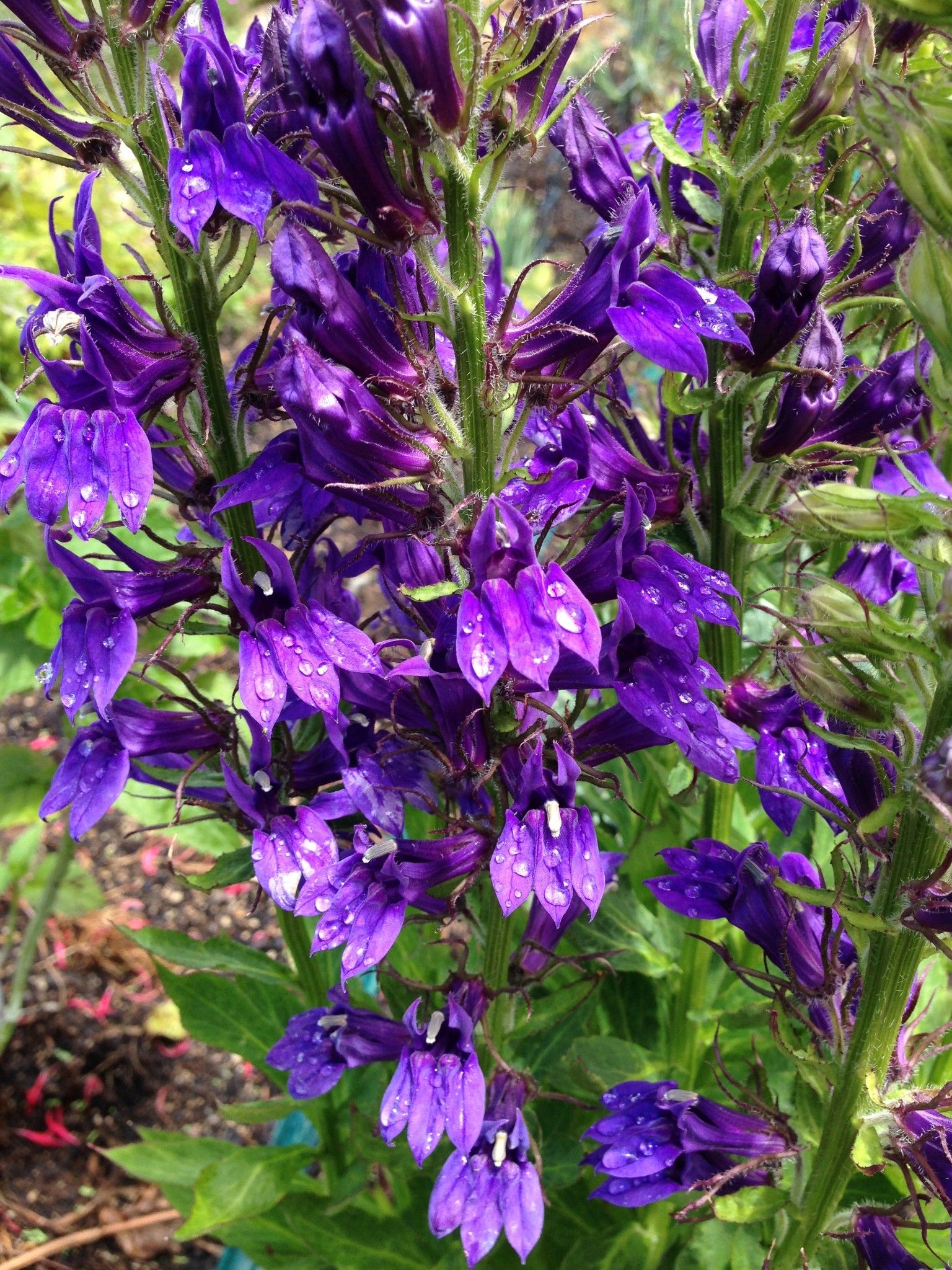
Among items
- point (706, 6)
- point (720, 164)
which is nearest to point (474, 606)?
point (720, 164)

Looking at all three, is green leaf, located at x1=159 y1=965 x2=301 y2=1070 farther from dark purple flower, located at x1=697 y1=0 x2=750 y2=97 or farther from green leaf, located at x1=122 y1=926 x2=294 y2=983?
dark purple flower, located at x1=697 y1=0 x2=750 y2=97

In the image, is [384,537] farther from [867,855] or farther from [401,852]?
[867,855]

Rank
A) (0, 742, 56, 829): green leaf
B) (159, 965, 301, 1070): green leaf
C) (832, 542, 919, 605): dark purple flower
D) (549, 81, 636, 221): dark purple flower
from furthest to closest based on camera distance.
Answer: (0, 742, 56, 829): green leaf
(159, 965, 301, 1070): green leaf
(832, 542, 919, 605): dark purple flower
(549, 81, 636, 221): dark purple flower

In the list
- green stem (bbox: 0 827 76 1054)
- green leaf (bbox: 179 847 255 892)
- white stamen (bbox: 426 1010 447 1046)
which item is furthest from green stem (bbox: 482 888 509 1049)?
green stem (bbox: 0 827 76 1054)

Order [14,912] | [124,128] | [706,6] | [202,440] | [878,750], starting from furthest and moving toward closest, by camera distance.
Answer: [14,912] < [706,6] < [202,440] < [124,128] < [878,750]

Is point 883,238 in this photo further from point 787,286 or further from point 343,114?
point 343,114

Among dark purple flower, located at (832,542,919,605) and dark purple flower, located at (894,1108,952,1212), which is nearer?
dark purple flower, located at (894,1108,952,1212)

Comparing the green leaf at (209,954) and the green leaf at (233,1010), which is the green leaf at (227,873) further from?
the green leaf at (233,1010)
